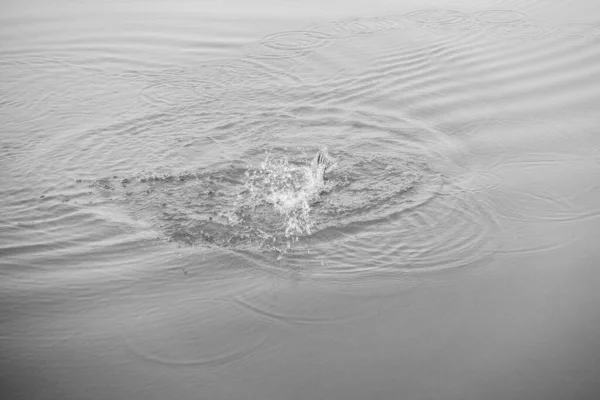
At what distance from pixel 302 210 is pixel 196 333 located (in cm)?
171

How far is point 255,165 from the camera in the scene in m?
6.33

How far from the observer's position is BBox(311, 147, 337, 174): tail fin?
6.17 m

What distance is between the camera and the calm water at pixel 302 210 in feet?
13.9

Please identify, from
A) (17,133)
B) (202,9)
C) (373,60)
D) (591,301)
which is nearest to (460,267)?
(591,301)

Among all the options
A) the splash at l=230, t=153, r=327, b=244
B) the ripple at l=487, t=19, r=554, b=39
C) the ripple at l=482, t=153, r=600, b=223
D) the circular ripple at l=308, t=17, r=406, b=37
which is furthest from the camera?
the circular ripple at l=308, t=17, r=406, b=37

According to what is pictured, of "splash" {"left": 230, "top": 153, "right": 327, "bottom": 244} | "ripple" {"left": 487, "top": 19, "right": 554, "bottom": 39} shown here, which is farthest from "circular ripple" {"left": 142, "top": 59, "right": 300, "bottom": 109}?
"ripple" {"left": 487, "top": 19, "right": 554, "bottom": 39}

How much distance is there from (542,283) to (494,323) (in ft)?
2.17

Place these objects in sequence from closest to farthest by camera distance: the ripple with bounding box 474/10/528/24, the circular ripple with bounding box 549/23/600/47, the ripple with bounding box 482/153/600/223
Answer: the ripple with bounding box 482/153/600/223
the circular ripple with bounding box 549/23/600/47
the ripple with bounding box 474/10/528/24

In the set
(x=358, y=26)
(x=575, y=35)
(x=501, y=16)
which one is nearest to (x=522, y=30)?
(x=501, y=16)

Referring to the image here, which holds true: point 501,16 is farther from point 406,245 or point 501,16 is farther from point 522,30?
point 406,245

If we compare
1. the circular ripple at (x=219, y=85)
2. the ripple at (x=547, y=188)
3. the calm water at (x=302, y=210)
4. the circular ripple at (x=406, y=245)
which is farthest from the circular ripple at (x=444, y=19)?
the circular ripple at (x=406, y=245)

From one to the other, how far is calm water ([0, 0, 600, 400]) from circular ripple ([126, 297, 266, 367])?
2 cm

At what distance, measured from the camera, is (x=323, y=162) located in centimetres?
628

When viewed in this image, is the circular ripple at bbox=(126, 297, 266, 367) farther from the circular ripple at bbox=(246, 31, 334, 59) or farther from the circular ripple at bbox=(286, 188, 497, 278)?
the circular ripple at bbox=(246, 31, 334, 59)
